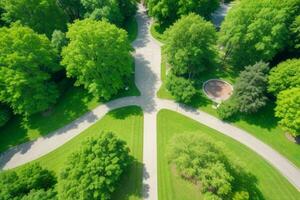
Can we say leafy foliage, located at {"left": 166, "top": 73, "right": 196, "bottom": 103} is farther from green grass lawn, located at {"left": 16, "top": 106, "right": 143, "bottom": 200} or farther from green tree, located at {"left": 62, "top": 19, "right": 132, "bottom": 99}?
green tree, located at {"left": 62, "top": 19, "right": 132, "bottom": 99}

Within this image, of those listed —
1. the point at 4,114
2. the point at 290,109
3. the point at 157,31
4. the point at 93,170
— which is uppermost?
the point at 290,109

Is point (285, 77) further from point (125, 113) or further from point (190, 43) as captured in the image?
point (125, 113)

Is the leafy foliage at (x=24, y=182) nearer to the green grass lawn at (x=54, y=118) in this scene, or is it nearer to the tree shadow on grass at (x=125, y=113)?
the green grass lawn at (x=54, y=118)

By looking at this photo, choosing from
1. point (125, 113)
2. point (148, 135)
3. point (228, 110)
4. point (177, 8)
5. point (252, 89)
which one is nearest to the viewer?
point (252, 89)

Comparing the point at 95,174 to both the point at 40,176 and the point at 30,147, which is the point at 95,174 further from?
the point at 30,147

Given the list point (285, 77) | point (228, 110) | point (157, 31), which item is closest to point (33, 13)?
point (157, 31)

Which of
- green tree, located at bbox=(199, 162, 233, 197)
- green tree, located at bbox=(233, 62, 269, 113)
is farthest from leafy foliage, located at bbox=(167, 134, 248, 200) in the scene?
green tree, located at bbox=(233, 62, 269, 113)
